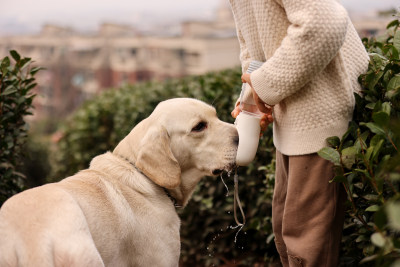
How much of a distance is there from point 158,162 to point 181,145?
21 cm

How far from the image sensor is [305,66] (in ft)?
7.48

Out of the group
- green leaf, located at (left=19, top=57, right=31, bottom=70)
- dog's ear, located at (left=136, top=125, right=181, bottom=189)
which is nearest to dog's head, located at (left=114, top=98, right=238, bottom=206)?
dog's ear, located at (left=136, top=125, right=181, bottom=189)

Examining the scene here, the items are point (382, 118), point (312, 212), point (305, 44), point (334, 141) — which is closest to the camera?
point (382, 118)

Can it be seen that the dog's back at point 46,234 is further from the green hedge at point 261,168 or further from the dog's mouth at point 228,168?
the green hedge at point 261,168

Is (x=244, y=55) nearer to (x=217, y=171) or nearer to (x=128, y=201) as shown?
(x=217, y=171)

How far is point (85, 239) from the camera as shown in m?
2.38

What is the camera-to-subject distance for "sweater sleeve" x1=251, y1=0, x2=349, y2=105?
2.22m

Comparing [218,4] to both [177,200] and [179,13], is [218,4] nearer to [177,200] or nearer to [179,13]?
[179,13]

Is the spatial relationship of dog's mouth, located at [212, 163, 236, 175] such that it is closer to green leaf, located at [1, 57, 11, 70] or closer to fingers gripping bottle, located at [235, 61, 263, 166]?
fingers gripping bottle, located at [235, 61, 263, 166]

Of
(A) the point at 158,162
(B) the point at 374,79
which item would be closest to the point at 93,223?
(A) the point at 158,162

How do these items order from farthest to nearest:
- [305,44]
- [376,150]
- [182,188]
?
[182,188] < [305,44] < [376,150]

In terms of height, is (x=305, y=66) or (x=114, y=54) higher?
(x=305, y=66)

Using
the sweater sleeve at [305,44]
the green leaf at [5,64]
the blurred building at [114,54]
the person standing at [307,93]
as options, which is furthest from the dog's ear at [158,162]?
the blurred building at [114,54]

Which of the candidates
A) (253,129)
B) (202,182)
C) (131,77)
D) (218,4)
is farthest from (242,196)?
(218,4)
